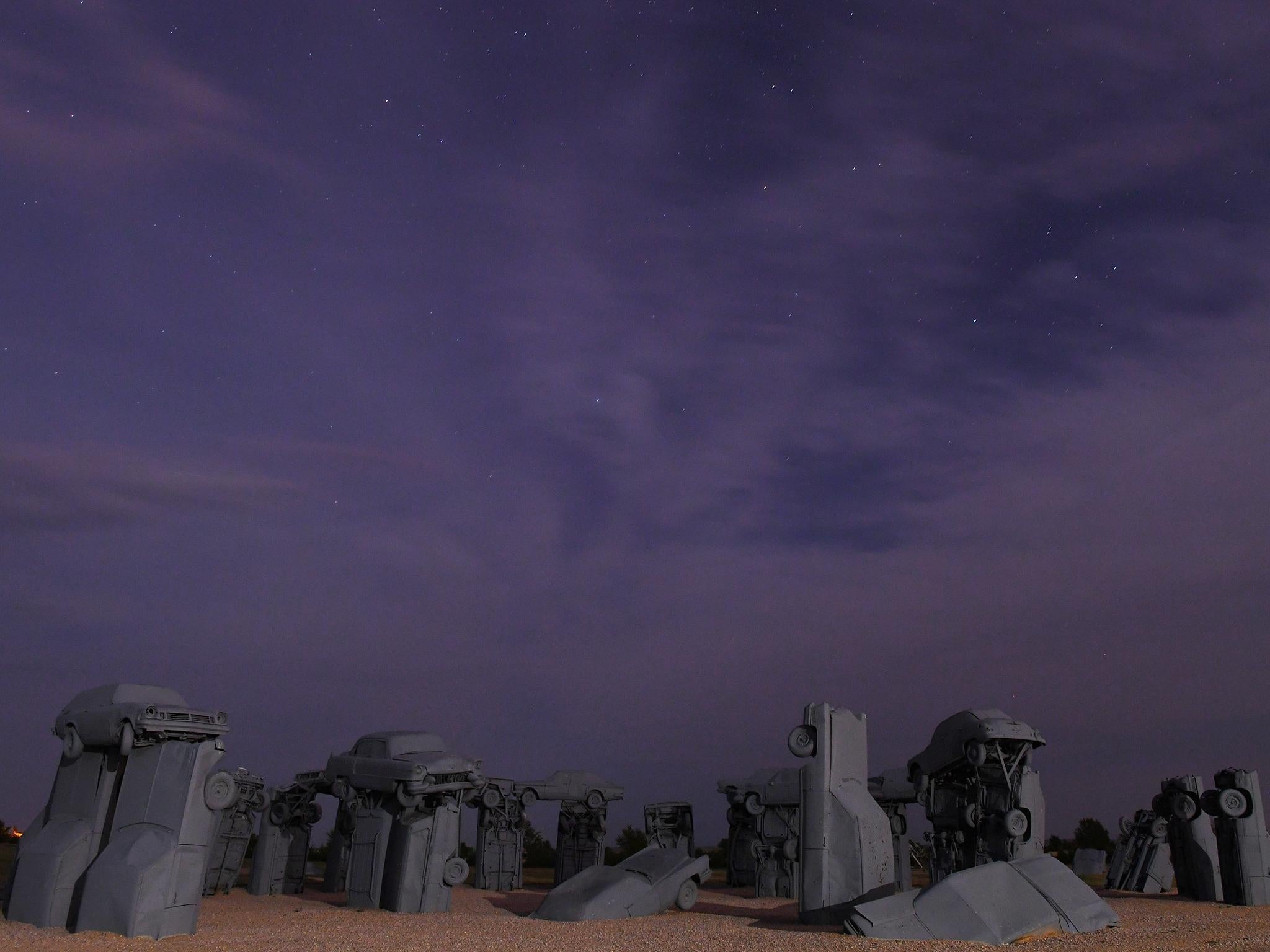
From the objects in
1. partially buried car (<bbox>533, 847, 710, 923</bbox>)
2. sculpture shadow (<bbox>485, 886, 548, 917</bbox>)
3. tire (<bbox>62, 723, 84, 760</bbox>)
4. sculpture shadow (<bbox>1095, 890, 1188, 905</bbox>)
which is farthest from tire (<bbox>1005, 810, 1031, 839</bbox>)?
tire (<bbox>62, 723, 84, 760</bbox>)

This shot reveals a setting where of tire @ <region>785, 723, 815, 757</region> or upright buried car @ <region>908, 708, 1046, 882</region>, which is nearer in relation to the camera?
tire @ <region>785, 723, 815, 757</region>

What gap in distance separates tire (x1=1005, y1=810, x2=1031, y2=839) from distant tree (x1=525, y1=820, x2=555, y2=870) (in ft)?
129

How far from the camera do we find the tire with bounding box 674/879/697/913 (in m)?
23.3

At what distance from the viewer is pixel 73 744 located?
18141 mm

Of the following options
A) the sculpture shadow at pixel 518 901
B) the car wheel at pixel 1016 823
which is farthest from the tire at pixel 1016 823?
the sculpture shadow at pixel 518 901

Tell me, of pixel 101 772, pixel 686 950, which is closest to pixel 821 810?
pixel 686 950

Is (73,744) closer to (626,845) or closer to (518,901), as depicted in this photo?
(518,901)

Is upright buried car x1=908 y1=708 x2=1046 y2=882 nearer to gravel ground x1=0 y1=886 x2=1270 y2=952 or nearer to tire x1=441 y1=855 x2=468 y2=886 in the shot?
gravel ground x1=0 y1=886 x2=1270 y2=952

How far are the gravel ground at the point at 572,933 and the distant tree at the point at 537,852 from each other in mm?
35077

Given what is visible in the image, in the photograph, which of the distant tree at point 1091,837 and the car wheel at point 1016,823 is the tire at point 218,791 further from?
the distant tree at point 1091,837

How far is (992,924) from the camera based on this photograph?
15375 mm

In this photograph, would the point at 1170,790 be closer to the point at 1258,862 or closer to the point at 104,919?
the point at 1258,862

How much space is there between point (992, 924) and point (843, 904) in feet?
13.6

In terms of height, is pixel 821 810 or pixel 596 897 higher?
pixel 821 810
